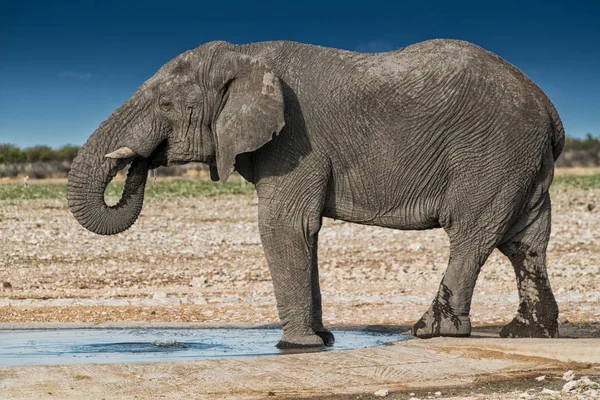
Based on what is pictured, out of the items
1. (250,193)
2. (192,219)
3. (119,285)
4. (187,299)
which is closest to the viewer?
(187,299)

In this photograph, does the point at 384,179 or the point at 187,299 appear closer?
the point at 384,179

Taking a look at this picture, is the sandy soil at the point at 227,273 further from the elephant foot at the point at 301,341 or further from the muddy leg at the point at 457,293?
the elephant foot at the point at 301,341

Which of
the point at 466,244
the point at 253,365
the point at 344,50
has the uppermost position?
the point at 344,50

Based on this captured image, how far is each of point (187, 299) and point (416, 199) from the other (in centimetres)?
579

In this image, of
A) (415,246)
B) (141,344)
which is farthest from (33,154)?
(141,344)

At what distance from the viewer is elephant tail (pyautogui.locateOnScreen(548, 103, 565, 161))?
9531mm

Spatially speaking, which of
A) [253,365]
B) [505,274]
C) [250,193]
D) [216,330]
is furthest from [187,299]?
[250,193]

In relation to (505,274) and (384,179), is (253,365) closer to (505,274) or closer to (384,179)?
(384,179)

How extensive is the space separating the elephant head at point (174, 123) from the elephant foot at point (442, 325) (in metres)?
2.15

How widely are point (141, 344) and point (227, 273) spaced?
7.44 metres

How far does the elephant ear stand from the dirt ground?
2634mm

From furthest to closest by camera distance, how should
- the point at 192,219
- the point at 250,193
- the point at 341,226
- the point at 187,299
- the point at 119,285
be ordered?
the point at 250,193 → the point at 192,219 → the point at 341,226 → the point at 119,285 → the point at 187,299

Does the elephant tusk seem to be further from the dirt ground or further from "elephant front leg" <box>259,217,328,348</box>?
the dirt ground

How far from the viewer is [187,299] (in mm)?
14477
